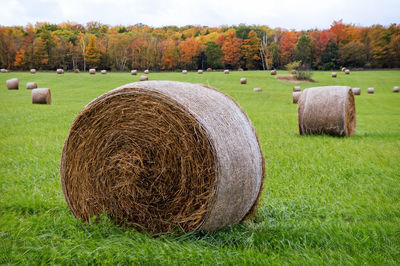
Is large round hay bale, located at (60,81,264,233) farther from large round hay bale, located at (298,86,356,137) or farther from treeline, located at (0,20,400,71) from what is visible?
treeline, located at (0,20,400,71)

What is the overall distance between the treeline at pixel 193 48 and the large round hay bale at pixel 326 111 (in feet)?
205

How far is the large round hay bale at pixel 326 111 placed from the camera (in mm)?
9594

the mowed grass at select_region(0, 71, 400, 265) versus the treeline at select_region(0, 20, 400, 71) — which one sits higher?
the treeline at select_region(0, 20, 400, 71)

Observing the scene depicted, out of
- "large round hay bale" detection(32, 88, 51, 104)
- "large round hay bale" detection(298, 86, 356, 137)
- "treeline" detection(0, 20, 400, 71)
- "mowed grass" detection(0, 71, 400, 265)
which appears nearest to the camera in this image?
"mowed grass" detection(0, 71, 400, 265)

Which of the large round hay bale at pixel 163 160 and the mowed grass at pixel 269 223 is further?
the large round hay bale at pixel 163 160

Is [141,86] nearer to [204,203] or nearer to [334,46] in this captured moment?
[204,203]

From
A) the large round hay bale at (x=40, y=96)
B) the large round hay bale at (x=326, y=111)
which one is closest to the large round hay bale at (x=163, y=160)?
the large round hay bale at (x=326, y=111)

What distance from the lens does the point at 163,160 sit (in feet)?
11.8

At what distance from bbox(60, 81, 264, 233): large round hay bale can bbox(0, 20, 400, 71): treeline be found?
2679 inches

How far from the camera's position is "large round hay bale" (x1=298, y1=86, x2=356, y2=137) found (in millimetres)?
9594

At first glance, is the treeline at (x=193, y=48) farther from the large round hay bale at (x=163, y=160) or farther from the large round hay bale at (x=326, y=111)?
the large round hay bale at (x=163, y=160)

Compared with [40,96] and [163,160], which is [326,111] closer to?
[163,160]

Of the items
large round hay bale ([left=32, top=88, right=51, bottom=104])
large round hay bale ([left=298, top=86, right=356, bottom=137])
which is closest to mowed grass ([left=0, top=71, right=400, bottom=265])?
large round hay bale ([left=298, top=86, right=356, bottom=137])

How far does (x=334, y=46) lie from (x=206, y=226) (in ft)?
240
